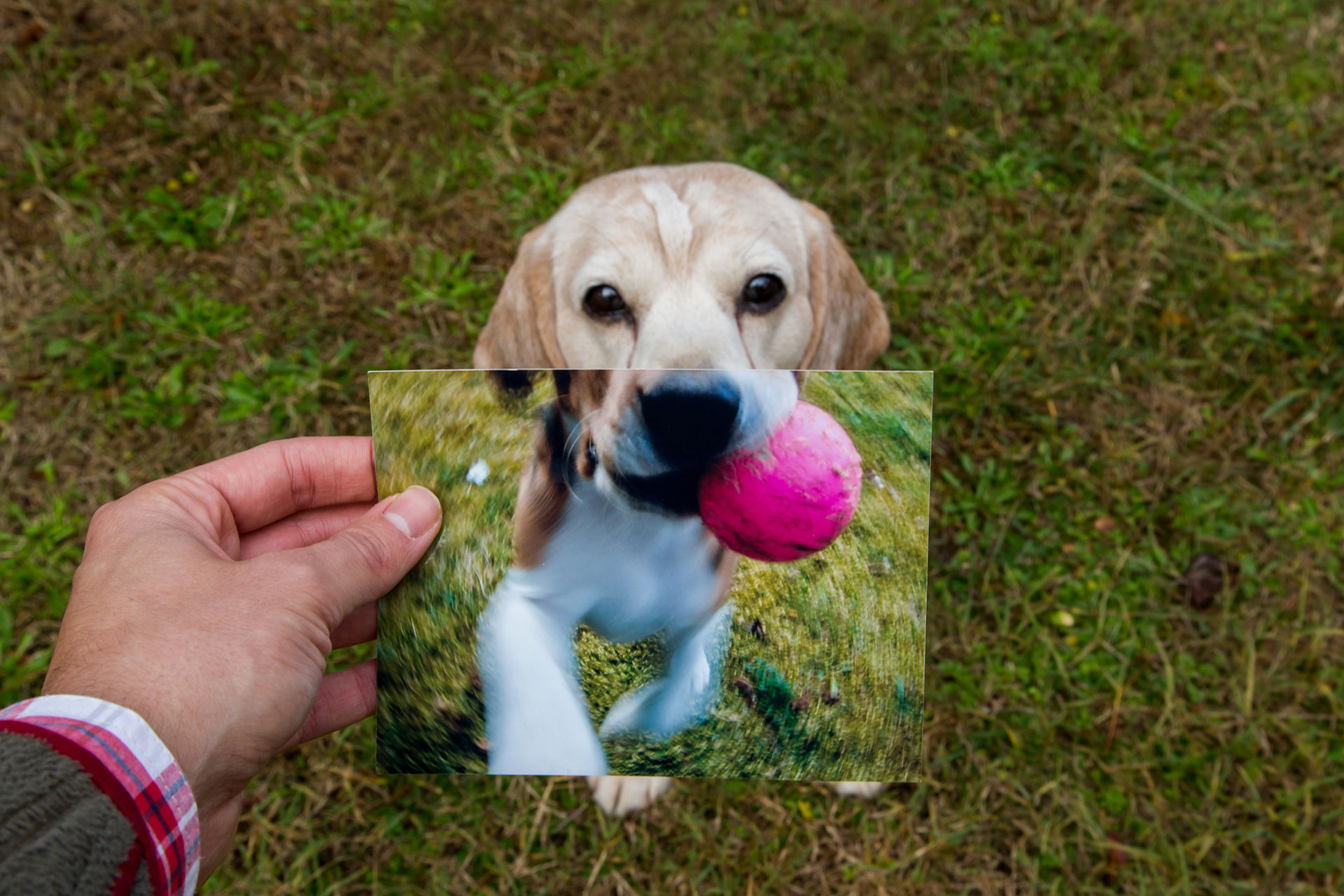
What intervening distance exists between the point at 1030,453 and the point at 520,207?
2413mm

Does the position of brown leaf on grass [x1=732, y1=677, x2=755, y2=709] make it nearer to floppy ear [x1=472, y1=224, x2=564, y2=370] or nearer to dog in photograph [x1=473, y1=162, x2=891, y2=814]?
dog in photograph [x1=473, y1=162, x2=891, y2=814]

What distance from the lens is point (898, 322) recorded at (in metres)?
3.32

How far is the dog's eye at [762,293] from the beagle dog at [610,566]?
16.0 inches

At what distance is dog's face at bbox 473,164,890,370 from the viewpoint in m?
2.04

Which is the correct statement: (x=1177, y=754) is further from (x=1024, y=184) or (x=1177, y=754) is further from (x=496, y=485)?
(x=496, y=485)

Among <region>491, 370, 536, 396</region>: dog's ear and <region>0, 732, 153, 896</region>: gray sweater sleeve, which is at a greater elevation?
<region>491, 370, 536, 396</region>: dog's ear

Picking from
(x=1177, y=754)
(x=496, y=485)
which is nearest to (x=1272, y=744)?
(x=1177, y=754)

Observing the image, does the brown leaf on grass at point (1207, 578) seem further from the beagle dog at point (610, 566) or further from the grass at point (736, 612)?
the beagle dog at point (610, 566)

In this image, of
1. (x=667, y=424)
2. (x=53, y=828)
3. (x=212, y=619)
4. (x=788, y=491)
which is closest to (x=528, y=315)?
(x=667, y=424)

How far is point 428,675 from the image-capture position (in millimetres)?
1858

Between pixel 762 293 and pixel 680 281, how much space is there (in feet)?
0.81

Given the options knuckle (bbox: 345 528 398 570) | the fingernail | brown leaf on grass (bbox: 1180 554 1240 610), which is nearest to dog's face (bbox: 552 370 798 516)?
the fingernail

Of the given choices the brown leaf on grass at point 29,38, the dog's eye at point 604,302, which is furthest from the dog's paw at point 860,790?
the brown leaf on grass at point 29,38

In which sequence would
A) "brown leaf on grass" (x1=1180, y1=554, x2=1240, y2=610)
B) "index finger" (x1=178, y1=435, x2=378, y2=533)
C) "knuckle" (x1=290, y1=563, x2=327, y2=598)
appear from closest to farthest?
"knuckle" (x1=290, y1=563, x2=327, y2=598) < "index finger" (x1=178, y1=435, x2=378, y2=533) < "brown leaf on grass" (x1=1180, y1=554, x2=1240, y2=610)
